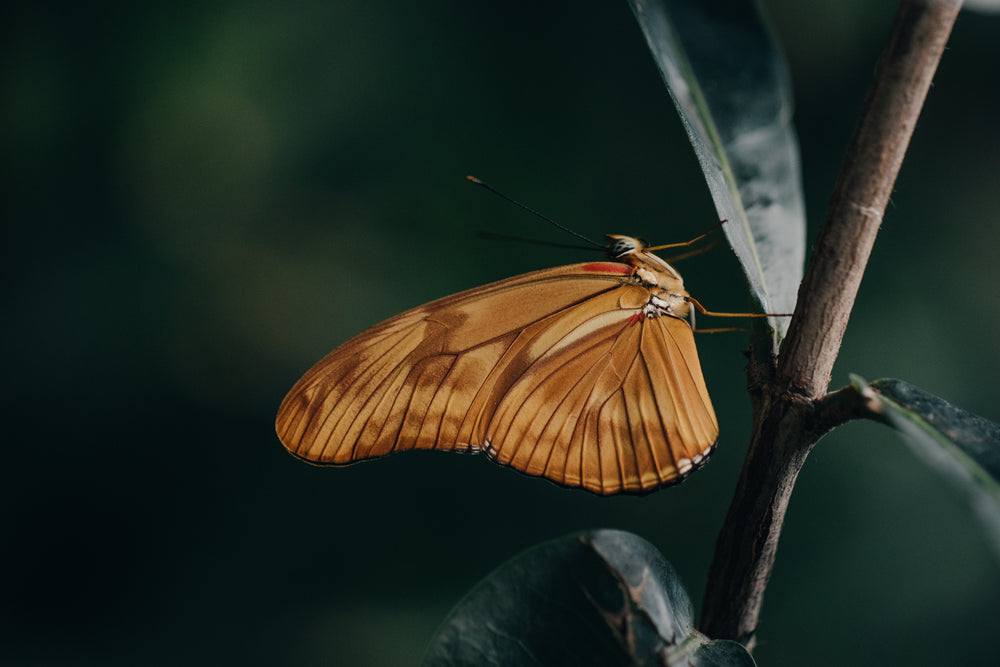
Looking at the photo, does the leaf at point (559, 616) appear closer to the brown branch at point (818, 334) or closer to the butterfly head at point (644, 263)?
the brown branch at point (818, 334)

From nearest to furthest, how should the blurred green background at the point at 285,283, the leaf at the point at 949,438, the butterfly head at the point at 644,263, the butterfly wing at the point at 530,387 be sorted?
1. the leaf at the point at 949,438
2. the butterfly wing at the point at 530,387
3. the butterfly head at the point at 644,263
4. the blurred green background at the point at 285,283

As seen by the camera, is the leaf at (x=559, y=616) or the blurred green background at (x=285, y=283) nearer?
the leaf at (x=559, y=616)

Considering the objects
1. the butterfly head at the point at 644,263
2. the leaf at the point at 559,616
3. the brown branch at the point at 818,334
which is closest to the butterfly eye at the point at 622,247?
the butterfly head at the point at 644,263

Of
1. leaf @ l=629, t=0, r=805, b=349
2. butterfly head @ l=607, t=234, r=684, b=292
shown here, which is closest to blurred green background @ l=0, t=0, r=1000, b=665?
butterfly head @ l=607, t=234, r=684, b=292

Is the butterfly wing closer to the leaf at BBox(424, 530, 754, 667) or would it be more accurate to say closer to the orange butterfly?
the orange butterfly

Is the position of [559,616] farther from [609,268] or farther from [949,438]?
[609,268]

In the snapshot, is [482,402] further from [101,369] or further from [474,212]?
[101,369]

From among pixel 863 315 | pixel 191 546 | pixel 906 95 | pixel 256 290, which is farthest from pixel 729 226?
pixel 191 546
